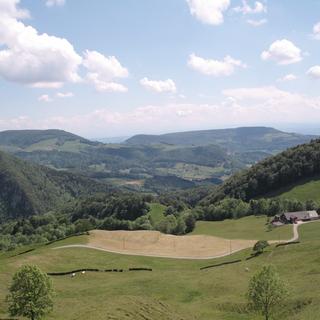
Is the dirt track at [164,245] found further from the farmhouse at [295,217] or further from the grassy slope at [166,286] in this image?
the farmhouse at [295,217]

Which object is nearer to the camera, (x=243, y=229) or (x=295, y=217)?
(x=243, y=229)

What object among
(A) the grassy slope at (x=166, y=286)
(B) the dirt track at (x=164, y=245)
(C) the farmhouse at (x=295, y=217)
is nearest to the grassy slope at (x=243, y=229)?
(C) the farmhouse at (x=295, y=217)

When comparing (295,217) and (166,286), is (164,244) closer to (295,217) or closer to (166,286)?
(295,217)

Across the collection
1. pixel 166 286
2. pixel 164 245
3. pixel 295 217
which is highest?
pixel 166 286

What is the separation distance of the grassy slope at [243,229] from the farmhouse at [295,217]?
5.61 meters

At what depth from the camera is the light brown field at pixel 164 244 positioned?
407ft

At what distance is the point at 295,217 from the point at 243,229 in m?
19.9

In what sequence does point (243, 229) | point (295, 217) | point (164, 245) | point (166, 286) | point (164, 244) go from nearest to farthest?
point (166, 286) → point (164, 245) → point (164, 244) → point (243, 229) → point (295, 217)

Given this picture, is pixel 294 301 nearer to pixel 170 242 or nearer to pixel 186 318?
pixel 186 318

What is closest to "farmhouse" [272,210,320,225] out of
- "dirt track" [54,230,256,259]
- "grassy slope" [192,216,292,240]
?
"grassy slope" [192,216,292,240]

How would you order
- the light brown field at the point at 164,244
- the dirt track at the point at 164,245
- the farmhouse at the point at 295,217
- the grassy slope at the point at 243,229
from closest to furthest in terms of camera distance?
the dirt track at the point at 164,245 → the light brown field at the point at 164,244 → the grassy slope at the point at 243,229 → the farmhouse at the point at 295,217

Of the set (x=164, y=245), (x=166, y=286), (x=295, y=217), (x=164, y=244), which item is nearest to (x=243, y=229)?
(x=295, y=217)

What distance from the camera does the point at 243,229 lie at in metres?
161

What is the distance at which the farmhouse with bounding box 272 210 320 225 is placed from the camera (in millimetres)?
161750
